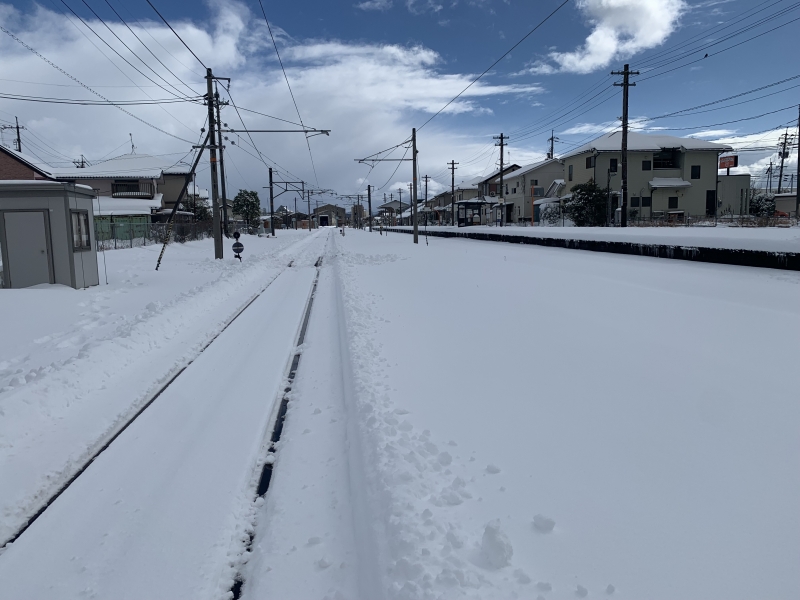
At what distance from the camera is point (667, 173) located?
4897 cm

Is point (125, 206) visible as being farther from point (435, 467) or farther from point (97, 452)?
point (435, 467)

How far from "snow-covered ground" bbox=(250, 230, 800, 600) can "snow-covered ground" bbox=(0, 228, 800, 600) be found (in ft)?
0.06

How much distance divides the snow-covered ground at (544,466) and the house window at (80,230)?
342 inches

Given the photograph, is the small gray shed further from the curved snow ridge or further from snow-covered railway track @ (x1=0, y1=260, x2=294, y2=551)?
the curved snow ridge

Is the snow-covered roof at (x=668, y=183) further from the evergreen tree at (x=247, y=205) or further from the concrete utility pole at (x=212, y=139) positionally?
the evergreen tree at (x=247, y=205)

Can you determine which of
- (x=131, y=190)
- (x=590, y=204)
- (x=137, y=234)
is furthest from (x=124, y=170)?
(x=590, y=204)

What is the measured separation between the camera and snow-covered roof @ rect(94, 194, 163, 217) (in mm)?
47384

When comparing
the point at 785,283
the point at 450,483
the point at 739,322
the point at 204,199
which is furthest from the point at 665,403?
the point at 204,199

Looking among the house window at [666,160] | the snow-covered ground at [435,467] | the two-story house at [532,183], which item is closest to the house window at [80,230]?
the snow-covered ground at [435,467]

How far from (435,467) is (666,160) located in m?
52.9

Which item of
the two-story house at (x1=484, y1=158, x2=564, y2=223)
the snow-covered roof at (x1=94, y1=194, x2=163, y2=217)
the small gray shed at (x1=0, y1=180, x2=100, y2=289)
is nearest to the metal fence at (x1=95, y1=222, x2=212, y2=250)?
the snow-covered roof at (x1=94, y1=194, x2=163, y2=217)

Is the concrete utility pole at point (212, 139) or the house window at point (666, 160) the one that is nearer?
the concrete utility pole at point (212, 139)

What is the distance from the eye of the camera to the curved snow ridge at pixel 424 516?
9.27ft

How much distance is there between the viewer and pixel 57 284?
1356cm
